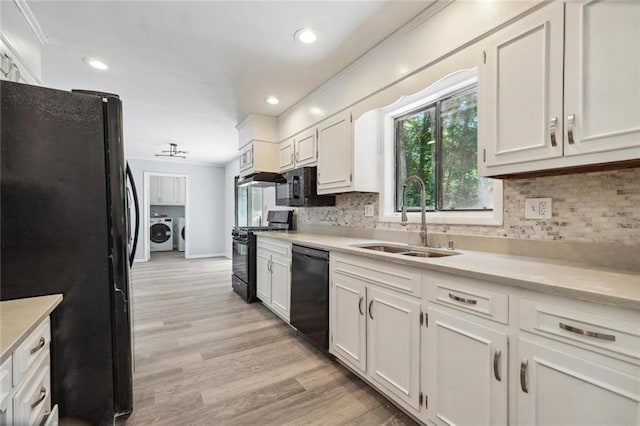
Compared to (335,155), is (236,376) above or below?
below

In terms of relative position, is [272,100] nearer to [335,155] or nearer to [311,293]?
[335,155]

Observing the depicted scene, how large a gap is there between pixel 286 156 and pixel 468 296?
9.65 ft

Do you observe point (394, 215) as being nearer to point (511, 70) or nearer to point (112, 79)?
point (511, 70)

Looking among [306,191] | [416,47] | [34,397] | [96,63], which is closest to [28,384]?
[34,397]

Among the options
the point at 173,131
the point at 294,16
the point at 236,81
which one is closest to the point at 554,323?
the point at 294,16

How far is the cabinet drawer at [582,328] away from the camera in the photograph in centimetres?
81

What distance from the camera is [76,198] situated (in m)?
1.37

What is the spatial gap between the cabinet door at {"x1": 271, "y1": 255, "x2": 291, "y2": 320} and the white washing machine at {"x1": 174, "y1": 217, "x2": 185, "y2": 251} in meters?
6.62

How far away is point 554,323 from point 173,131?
5165 mm

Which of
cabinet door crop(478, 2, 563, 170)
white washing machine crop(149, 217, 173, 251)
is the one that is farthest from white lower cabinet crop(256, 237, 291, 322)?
white washing machine crop(149, 217, 173, 251)

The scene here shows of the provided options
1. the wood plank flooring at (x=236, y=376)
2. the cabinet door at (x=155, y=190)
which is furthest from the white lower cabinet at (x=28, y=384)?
the cabinet door at (x=155, y=190)

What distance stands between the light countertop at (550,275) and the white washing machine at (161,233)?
852cm

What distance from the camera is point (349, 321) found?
1926 mm

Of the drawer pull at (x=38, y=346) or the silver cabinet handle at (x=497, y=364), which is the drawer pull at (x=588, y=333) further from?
the drawer pull at (x=38, y=346)
